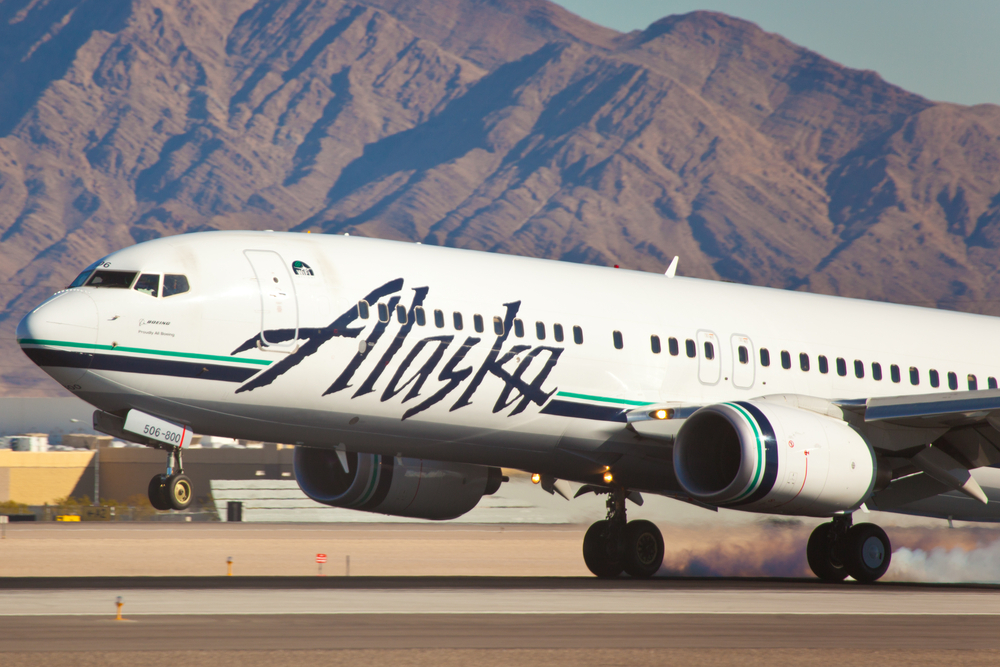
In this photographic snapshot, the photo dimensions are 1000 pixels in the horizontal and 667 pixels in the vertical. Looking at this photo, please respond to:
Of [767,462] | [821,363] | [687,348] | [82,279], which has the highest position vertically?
[82,279]

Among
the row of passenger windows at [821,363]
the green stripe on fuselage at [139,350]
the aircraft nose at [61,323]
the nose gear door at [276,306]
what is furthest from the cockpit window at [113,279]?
the row of passenger windows at [821,363]

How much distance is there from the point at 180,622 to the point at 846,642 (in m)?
8.56

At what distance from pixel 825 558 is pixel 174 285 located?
14.2 m

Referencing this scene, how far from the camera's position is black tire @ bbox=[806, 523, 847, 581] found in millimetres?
26922

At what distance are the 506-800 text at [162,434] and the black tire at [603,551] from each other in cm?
1024

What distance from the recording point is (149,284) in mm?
21266

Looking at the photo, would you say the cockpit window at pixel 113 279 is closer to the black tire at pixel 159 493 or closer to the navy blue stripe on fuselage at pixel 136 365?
the navy blue stripe on fuselage at pixel 136 365

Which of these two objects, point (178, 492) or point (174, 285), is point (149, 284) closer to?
point (174, 285)

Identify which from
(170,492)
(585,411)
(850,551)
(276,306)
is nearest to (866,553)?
(850,551)

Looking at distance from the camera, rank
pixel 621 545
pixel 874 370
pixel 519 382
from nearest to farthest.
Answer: pixel 519 382 < pixel 874 370 < pixel 621 545

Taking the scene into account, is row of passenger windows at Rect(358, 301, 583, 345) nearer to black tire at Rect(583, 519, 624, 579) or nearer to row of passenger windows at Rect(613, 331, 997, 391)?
row of passenger windows at Rect(613, 331, 997, 391)

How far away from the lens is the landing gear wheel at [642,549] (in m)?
28.3

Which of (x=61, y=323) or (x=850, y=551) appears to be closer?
(x=61, y=323)

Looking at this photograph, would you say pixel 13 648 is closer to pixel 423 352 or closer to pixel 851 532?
pixel 423 352
